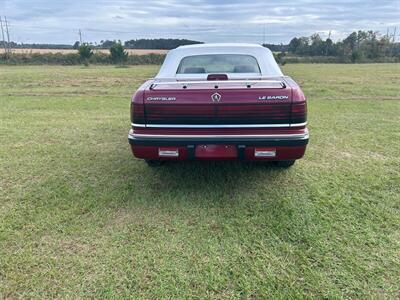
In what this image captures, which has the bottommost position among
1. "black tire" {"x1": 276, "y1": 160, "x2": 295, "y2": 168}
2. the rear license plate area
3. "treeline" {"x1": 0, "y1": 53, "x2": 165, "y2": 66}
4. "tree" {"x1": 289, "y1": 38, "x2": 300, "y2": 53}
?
"black tire" {"x1": 276, "y1": 160, "x2": 295, "y2": 168}

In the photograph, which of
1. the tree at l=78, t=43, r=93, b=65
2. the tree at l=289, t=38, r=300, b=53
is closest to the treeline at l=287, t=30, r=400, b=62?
the tree at l=289, t=38, r=300, b=53

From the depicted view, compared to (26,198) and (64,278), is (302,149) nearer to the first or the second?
(64,278)

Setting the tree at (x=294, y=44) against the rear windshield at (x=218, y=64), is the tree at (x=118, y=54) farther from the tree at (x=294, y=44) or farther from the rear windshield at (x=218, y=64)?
the rear windshield at (x=218, y=64)

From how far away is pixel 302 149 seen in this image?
3090mm

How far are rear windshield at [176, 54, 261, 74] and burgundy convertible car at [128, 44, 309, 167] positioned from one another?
3.60ft

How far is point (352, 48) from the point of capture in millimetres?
62969

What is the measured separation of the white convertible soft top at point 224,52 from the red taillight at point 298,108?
1.04 metres

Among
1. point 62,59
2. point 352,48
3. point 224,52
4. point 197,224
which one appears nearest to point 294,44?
point 352,48

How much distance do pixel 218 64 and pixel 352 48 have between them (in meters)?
68.9

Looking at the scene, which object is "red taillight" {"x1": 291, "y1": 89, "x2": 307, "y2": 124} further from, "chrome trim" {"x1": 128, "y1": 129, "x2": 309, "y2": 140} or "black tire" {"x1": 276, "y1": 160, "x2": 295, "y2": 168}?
"black tire" {"x1": 276, "y1": 160, "x2": 295, "y2": 168}

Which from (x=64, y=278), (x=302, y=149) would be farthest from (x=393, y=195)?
(x=64, y=278)

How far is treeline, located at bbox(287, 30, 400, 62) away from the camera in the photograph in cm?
5547

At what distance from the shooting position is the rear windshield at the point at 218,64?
4.20m

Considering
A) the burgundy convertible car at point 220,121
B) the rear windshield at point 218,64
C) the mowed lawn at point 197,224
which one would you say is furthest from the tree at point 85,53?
the burgundy convertible car at point 220,121
